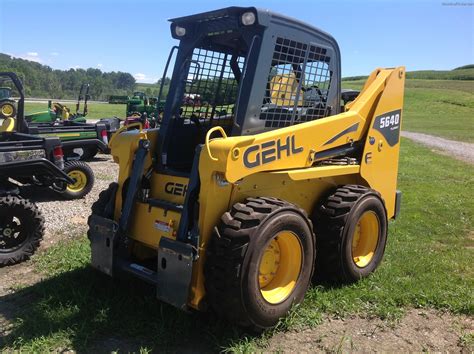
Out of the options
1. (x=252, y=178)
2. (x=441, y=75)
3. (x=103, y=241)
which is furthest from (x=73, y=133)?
(x=441, y=75)

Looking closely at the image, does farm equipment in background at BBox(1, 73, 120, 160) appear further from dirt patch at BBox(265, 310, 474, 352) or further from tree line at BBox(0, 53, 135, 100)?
tree line at BBox(0, 53, 135, 100)

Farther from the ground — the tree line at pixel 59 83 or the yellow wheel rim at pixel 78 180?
the tree line at pixel 59 83

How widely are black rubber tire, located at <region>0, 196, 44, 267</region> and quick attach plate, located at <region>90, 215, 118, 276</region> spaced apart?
1547 millimetres

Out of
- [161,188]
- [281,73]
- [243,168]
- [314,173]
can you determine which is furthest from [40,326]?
[281,73]

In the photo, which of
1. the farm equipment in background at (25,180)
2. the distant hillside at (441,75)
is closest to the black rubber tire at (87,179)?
the farm equipment in background at (25,180)

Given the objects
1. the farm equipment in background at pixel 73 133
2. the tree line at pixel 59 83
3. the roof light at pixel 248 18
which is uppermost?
the tree line at pixel 59 83

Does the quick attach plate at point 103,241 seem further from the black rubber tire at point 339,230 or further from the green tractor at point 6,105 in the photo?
the green tractor at point 6,105

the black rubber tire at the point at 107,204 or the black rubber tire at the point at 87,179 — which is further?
the black rubber tire at the point at 87,179

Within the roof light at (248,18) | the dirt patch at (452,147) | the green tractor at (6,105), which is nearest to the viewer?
the roof light at (248,18)

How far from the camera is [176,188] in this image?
4113 millimetres

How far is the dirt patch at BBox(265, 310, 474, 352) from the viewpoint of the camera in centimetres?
351

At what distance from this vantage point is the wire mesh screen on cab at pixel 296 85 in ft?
13.2

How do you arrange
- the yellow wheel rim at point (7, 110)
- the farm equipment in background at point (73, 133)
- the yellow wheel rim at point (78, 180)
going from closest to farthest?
the yellow wheel rim at point (78, 180) → the farm equipment in background at point (73, 133) → the yellow wheel rim at point (7, 110)

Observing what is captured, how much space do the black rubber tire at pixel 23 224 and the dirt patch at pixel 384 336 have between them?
318 centimetres
